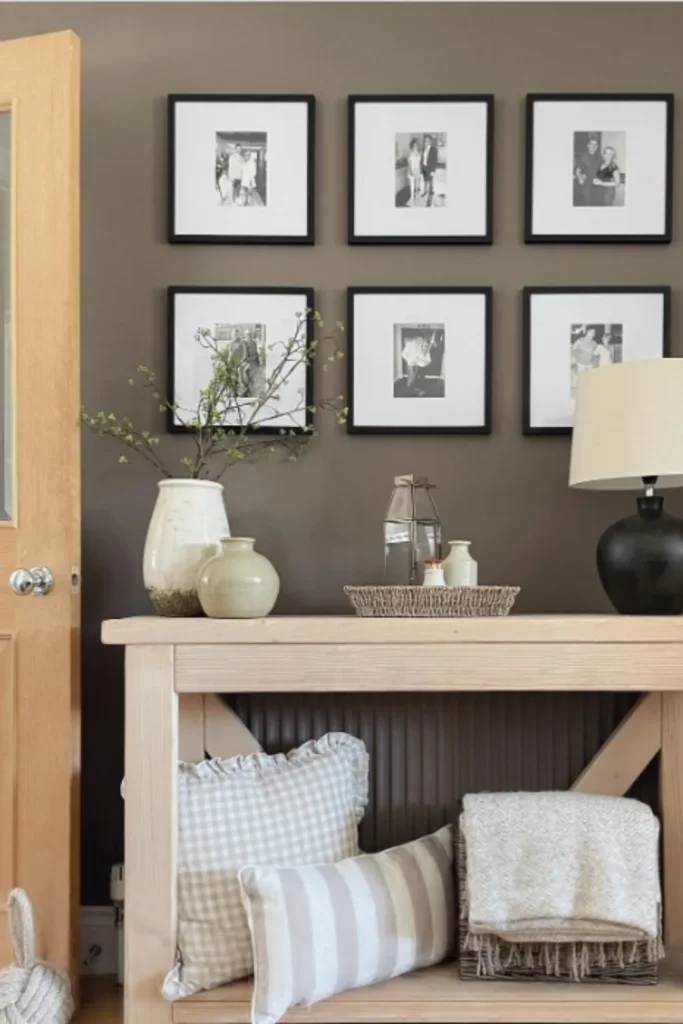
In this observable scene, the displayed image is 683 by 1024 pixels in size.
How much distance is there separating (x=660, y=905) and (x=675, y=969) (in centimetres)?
14

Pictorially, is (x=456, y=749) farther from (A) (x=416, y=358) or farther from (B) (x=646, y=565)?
(A) (x=416, y=358)

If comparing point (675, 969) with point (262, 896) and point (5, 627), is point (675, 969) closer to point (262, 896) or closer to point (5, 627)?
point (262, 896)

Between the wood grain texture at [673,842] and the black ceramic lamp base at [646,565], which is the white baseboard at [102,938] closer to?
the wood grain texture at [673,842]

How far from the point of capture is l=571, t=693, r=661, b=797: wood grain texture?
2.22 m

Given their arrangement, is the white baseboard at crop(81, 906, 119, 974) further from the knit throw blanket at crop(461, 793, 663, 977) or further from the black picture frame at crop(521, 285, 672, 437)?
the black picture frame at crop(521, 285, 672, 437)

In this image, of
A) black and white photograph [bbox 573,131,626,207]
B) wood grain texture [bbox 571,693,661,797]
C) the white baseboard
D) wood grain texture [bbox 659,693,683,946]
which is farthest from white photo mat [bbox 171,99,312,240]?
the white baseboard

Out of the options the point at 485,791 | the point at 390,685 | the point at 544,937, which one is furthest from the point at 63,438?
the point at 544,937

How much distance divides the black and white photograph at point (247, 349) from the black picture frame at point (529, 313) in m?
0.61

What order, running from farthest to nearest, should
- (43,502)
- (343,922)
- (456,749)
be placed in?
(456,749), (43,502), (343,922)

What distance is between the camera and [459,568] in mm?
2199

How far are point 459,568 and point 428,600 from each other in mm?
165

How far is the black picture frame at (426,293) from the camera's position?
243 cm

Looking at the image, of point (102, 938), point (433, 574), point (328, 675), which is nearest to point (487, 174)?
point (433, 574)

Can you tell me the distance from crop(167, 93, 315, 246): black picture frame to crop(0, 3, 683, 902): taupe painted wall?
0.09 feet
